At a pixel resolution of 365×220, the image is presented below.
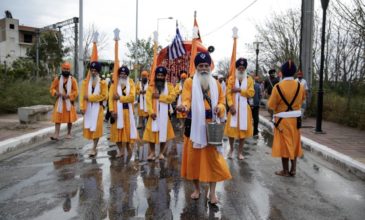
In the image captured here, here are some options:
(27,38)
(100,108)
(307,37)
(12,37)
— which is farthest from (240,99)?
(27,38)

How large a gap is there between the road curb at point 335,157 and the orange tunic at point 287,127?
1178mm

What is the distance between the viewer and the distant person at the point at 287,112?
22.2 feet

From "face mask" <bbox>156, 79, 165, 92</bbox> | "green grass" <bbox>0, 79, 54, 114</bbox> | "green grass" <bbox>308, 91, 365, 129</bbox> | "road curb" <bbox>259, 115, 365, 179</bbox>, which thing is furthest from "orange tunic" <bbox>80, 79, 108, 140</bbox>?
"green grass" <bbox>0, 79, 54, 114</bbox>

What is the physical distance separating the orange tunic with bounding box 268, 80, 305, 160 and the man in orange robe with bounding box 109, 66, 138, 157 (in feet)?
9.76

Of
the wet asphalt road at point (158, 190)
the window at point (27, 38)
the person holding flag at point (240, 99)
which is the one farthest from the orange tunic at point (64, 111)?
the window at point (27, 38)

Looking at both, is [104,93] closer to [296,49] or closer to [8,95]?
[8,95]

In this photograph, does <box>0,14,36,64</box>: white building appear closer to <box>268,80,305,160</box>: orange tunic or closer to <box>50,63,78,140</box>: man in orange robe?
<box>50,63,78,140</box>: man in orange robe

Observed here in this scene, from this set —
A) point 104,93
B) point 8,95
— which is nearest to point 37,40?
point 8,95

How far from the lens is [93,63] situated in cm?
843

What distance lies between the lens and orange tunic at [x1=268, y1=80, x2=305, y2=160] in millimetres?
6770

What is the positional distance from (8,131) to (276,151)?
7.83m

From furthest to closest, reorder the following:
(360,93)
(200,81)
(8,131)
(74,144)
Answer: (360,93), (8,131), (74,144), (200,81)

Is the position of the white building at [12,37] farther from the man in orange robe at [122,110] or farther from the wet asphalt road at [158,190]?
the wet asphalt road at [158,190]

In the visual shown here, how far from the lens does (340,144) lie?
989 centimetres
